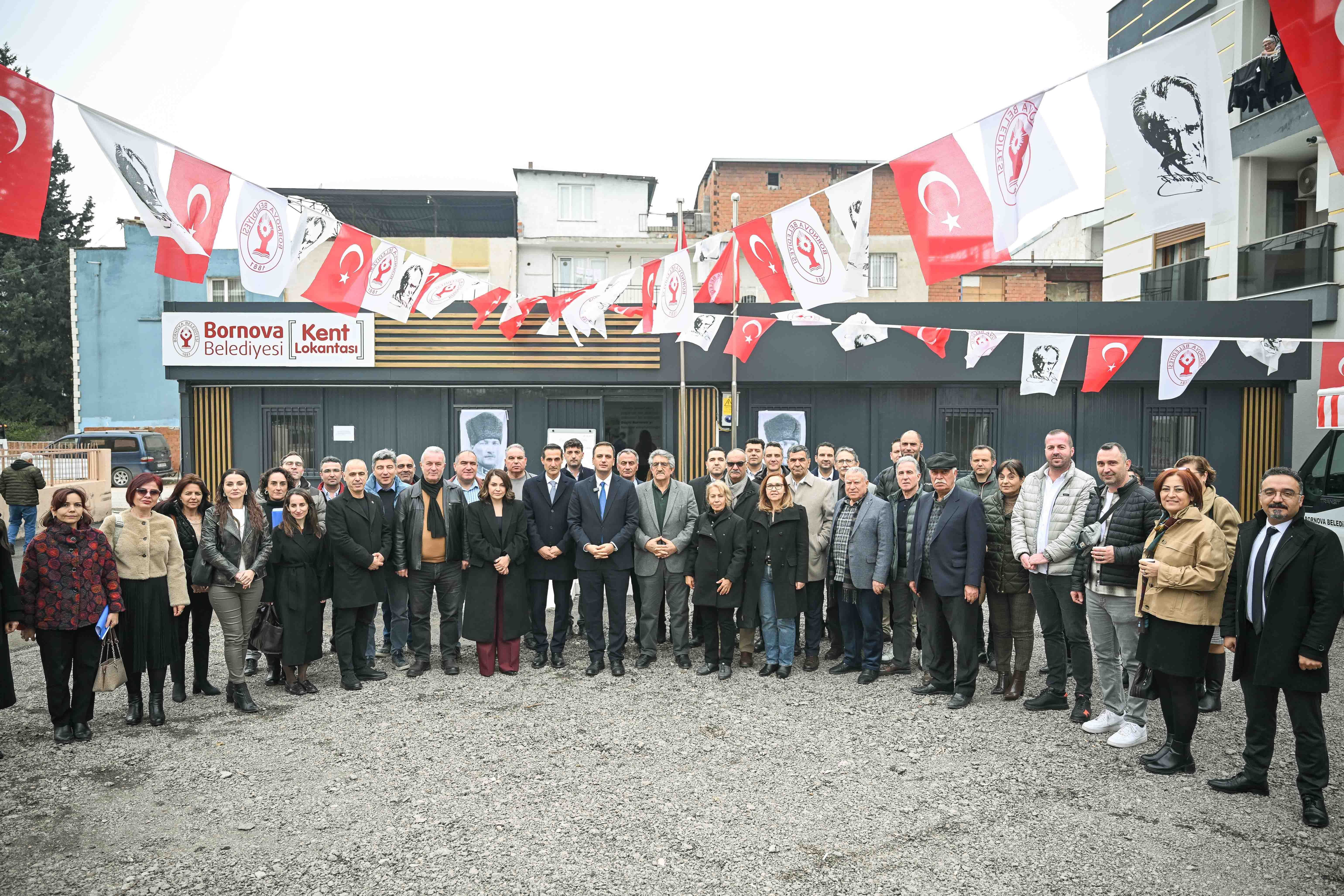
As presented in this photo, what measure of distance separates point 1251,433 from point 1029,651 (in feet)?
37.9

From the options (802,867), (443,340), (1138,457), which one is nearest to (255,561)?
(802,867)

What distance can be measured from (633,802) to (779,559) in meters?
2.94

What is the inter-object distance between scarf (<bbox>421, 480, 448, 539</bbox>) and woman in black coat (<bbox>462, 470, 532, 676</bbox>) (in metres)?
0.25

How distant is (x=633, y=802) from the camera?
15.0ft

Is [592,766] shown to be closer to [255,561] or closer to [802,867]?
[802,867]

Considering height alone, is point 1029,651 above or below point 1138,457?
below

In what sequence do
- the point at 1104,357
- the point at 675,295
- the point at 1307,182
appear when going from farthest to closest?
the point at 1307,182, the point at 1104,357, the point at 675,295

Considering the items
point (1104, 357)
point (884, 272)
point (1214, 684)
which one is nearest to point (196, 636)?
point (1214, 684)

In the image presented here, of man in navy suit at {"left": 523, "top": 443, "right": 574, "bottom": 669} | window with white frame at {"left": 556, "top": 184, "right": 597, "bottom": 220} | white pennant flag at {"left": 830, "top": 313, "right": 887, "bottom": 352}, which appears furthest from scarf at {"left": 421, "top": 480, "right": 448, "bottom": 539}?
window with white frame at {"left": 556, "top": 184, "right": 597, "bottom": 220}

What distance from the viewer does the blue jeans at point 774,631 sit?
23.3ft

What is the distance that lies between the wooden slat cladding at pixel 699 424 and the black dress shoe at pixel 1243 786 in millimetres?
10397

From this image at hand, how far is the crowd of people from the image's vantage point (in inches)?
190

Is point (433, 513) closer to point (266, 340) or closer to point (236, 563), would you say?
point (236, 563)

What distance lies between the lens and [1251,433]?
1475 cm
